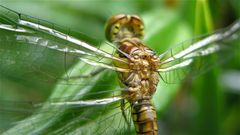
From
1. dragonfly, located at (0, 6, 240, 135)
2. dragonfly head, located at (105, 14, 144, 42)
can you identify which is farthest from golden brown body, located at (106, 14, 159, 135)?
dragonfly head, located at (105, 14, 144, 42)

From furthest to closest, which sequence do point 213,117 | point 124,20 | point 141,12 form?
point 141,12
point 213,117
point 124,20

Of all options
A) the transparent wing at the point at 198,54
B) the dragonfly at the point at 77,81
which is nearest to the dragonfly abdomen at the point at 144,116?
the dragonfly at the point at 77,81

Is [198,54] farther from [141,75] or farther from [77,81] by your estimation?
[77,81]

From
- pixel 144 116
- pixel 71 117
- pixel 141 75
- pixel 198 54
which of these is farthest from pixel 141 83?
pixel 198 54

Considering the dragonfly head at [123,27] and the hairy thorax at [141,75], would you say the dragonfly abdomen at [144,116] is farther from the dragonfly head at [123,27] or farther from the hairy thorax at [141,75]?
→ the dragonfly head at [123,27]

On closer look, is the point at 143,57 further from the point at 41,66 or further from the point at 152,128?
the point at 41,66

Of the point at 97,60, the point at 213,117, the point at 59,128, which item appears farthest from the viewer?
the point at 213,117

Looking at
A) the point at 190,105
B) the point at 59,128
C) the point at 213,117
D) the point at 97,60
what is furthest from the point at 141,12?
the point at 59,128
